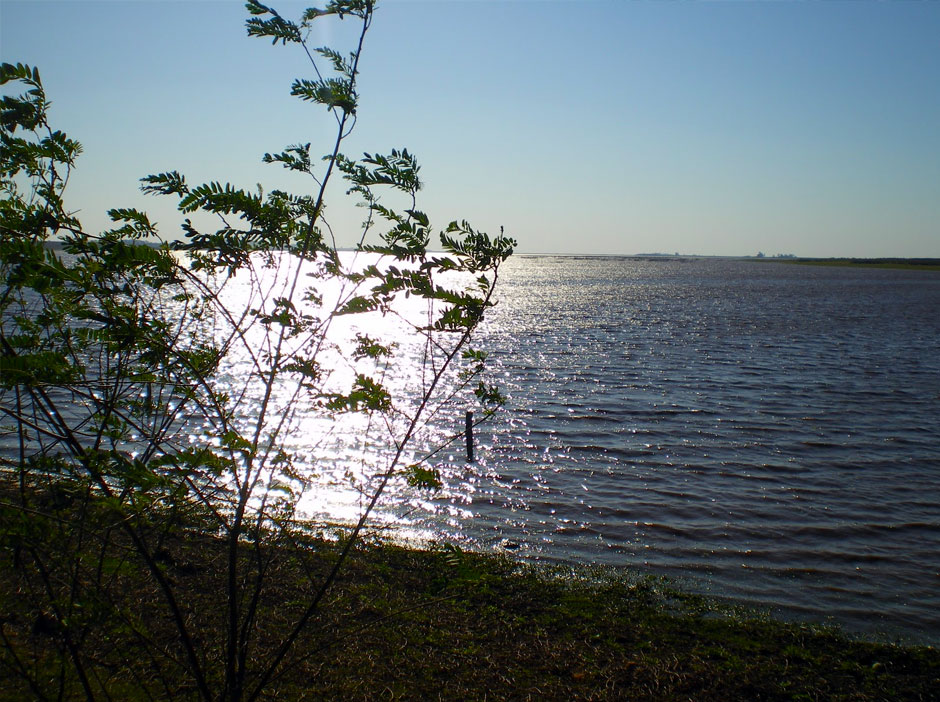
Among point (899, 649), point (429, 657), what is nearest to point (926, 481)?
point (899, 649)

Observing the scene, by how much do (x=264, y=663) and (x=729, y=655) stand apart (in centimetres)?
440

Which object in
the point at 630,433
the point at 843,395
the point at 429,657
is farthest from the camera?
the point at 843,395

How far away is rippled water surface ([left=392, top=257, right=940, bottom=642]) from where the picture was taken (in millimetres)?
8773

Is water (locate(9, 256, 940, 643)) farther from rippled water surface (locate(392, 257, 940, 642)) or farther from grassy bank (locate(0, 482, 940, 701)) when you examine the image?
grassy bank (locate(0, 482, 940, 701))

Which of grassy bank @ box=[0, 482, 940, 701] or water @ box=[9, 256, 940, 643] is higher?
grassy bank @ box=[0, 482, 940, 701]

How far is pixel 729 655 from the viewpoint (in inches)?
253

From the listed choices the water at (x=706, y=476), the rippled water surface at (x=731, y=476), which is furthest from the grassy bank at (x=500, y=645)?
the rippled water surface at (x=731, y=476)

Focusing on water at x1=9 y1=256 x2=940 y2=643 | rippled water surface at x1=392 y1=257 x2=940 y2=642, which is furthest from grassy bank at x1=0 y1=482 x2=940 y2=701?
rippled water surface at x1=392 y1=257 x2=940 y2=642

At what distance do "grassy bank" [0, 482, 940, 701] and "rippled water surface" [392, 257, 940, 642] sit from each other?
1128 millimetres

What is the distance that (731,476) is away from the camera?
12.5 meters

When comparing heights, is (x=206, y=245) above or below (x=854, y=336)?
above

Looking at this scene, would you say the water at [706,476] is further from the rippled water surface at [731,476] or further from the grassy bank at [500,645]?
the grassy bank at [500,645]

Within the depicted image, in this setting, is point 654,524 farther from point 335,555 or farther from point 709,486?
point 335,555

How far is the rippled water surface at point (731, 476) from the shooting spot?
877 cm
